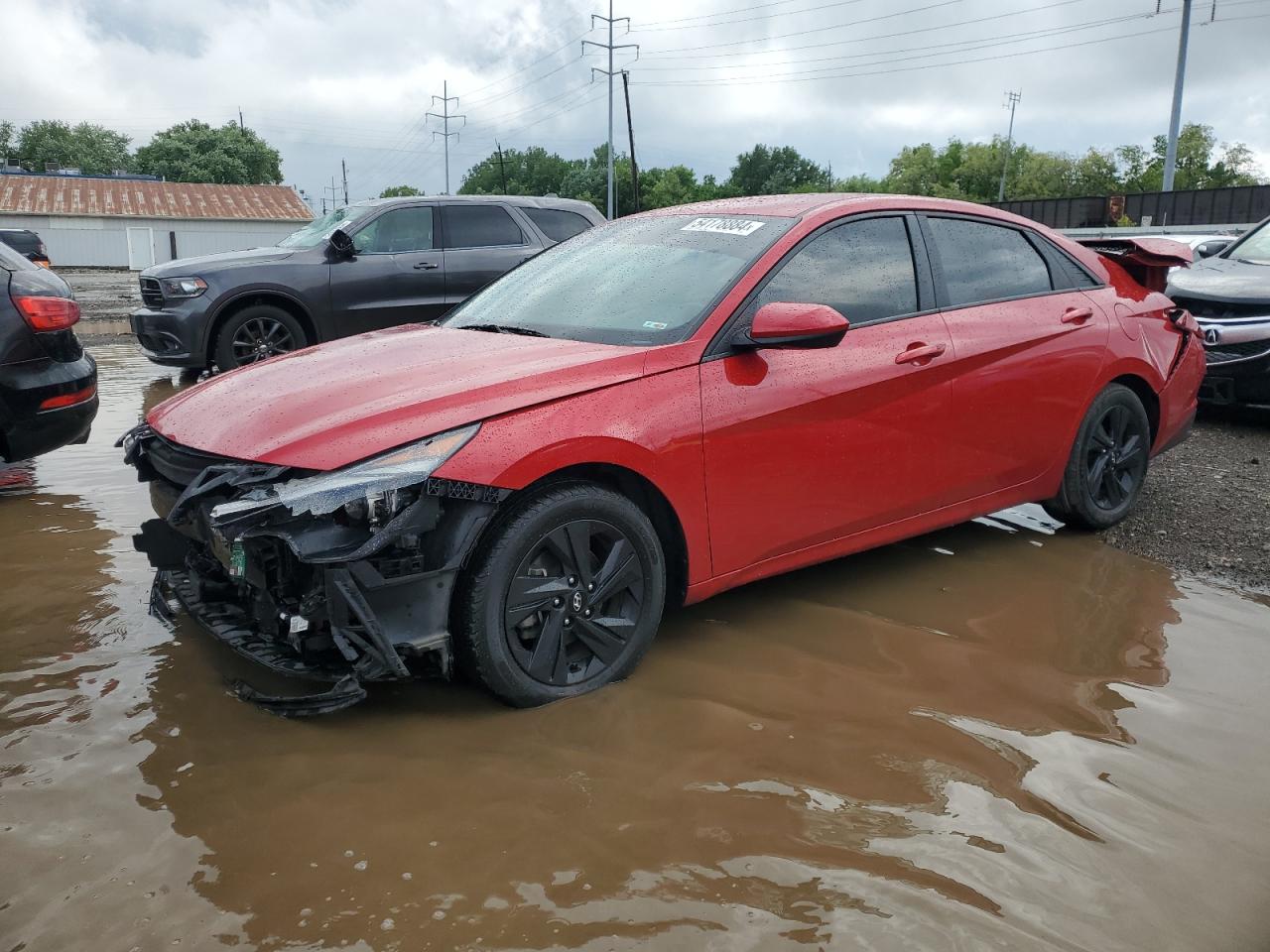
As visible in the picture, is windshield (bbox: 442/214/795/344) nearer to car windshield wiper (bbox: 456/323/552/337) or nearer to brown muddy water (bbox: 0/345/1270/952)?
car windshield wiper (bbox: 456/323/552/337)

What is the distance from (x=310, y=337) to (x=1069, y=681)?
7.58 meters

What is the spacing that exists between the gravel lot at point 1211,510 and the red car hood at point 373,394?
10.2 ft

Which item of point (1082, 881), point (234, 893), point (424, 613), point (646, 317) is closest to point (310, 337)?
point (646, 317)

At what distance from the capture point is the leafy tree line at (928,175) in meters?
90.3

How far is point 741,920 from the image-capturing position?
2.26 meters

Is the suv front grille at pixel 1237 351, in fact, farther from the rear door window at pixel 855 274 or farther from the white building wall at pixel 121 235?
the white building wall at pixel 121 235

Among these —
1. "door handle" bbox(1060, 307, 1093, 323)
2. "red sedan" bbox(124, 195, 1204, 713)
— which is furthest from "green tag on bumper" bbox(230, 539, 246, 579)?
"door handle" bbox(1060, 307, 1093, 323)

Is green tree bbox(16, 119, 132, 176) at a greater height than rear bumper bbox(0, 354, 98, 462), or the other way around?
green tree bbox(16, 119, 132, 176)

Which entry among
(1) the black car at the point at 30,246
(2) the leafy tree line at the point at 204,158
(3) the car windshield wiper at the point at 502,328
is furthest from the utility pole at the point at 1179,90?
(2) the leafy tree line at the point at 204,158

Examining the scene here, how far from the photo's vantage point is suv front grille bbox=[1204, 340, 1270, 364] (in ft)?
25.1

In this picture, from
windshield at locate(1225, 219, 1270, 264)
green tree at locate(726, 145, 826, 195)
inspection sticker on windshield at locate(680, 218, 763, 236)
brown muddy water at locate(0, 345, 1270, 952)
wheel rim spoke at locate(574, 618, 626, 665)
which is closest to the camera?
Answer: brown muddy water at locate(0, 345, 1270, 952)

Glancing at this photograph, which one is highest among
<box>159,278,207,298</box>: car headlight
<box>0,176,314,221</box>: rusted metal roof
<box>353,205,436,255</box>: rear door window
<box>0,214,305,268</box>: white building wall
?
<box>0,176,314,221</box>: rusted metal roof

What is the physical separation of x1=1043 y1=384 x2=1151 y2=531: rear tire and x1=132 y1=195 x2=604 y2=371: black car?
5.19m

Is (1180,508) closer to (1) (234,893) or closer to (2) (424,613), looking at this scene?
(2) (424,613)
